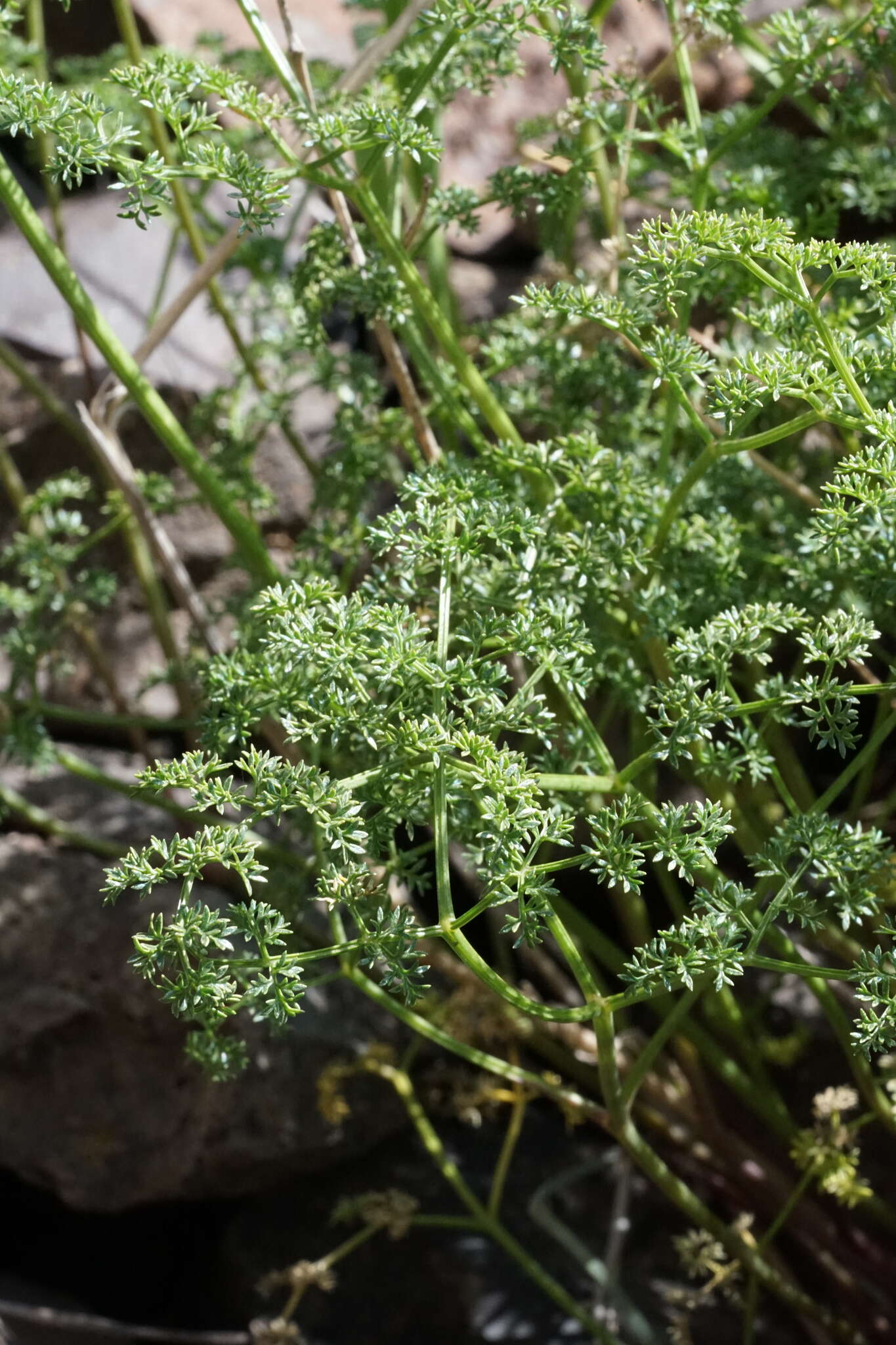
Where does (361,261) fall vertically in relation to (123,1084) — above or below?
above

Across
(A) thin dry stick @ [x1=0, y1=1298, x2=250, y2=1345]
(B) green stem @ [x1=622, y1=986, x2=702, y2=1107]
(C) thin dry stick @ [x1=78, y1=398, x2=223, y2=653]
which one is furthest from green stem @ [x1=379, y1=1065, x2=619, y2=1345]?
(C) thin dry stick @ [x1=78, y1=398, x2=223, y2=653]

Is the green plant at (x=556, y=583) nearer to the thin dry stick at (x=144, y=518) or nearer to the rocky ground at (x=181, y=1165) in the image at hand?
the thin dry stick at (x=144, y=518)

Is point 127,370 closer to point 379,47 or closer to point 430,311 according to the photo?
point 430,311

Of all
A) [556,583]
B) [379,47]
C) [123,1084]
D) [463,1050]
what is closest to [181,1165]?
[123,1084]

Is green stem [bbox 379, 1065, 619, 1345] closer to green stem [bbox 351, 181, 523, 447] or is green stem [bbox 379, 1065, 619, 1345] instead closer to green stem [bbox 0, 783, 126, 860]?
green stem [bbox 0, 783, 126, 860]

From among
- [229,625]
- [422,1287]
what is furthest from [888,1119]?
[229,625]

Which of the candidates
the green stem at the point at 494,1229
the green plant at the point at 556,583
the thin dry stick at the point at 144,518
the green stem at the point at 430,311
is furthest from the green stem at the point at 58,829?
the green stem at the point at 430,311

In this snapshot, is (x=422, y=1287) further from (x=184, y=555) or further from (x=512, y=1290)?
(x=184, y=555)
